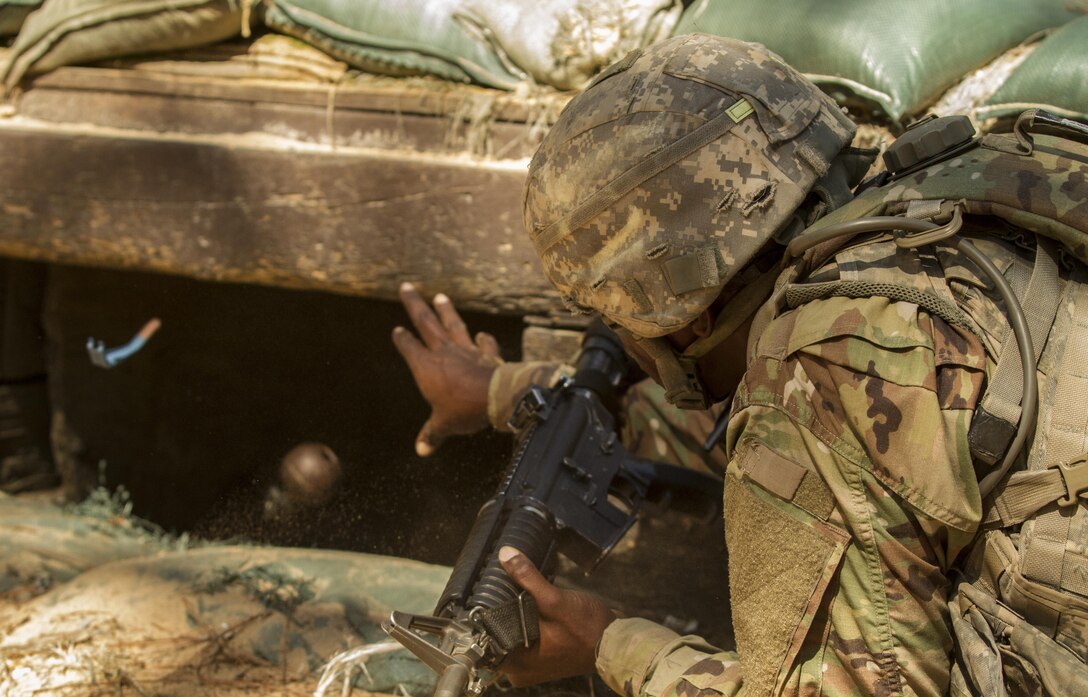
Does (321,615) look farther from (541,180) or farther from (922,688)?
(922,688)

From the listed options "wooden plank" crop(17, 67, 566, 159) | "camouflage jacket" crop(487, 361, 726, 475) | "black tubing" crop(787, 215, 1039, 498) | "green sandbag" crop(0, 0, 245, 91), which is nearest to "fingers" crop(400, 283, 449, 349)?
"camouflage jacket" crop(487, 361, 726, 475)

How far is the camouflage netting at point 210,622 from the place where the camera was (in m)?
2.13

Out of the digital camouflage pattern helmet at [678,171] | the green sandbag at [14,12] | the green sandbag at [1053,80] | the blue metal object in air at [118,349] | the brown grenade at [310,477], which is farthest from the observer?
the blue metal object in air at [118,349]

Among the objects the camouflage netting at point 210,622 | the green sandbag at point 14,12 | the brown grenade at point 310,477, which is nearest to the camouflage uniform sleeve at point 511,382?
the camouflage netting at point 210,622

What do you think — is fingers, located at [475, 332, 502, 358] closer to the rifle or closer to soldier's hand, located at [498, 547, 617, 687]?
the rifle

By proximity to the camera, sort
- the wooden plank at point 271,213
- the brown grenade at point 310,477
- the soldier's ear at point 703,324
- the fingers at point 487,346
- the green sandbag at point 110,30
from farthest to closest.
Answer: the brown grenade at point 310,477
the green sandbag at point 110,30
the fingers at point 487,346
the wooden plank at point 271,213
the soldier's ear at point 703,324

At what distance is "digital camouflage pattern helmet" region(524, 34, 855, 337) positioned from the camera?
4.79 ft

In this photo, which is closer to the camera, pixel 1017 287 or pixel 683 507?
pixel 1017 287

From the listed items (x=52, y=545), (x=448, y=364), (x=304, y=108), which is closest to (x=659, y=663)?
(x=448, y=364)

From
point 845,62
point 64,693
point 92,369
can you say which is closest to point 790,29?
point 845,62

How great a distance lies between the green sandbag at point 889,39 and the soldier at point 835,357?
620 mm

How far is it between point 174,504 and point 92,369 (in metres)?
0.62

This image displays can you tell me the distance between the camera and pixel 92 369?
12.6ft

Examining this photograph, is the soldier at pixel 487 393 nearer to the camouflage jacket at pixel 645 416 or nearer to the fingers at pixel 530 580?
the camouflage jacket at pixel 645 416
